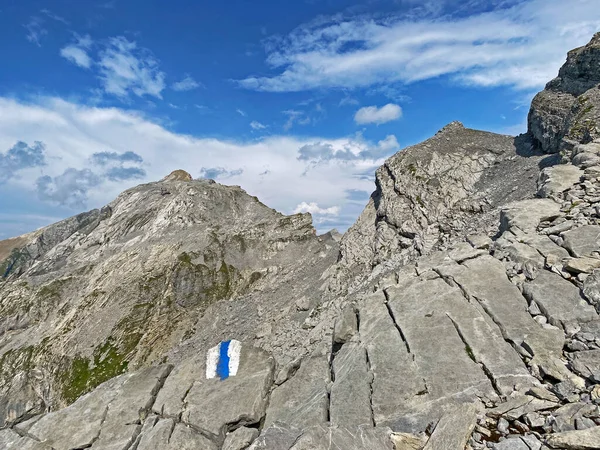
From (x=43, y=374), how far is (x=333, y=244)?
56953 mm

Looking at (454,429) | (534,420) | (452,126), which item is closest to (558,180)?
(534,420)

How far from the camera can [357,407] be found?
1669cm

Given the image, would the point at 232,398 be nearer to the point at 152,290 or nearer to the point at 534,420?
the point at 534,420

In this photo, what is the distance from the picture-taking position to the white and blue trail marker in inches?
943

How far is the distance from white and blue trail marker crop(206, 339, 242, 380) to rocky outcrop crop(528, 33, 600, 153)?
3612 centimetres

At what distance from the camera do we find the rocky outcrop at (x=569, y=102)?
126ft

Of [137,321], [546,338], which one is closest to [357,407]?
[546,338]

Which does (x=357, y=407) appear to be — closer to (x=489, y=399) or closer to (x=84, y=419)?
(x=489, y=399)

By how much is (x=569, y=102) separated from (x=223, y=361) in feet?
162

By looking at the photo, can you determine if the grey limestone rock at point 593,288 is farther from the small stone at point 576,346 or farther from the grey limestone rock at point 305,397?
the grey limestone rock at point 305,397

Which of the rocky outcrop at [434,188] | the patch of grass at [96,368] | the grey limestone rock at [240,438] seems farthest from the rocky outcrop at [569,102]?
the patch of grass at [96,368]

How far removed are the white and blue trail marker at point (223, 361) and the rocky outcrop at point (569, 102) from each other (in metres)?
36.1

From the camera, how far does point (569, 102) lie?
4603 centimetres

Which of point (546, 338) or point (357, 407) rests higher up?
point (546, 338)
